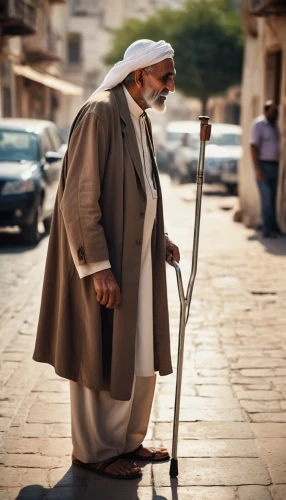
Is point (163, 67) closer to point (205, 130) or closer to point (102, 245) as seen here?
point (205, 130)

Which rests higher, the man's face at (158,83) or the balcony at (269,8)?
the balcony at (269,8)

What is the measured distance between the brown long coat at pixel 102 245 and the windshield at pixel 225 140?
1960cm

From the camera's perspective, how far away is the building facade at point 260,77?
43.0 feet

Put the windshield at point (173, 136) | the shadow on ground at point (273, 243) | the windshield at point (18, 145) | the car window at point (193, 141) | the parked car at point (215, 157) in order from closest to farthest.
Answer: the shadow on ground at point (273, 243), the windshield at point (18, 145), the parked car at point (215, 157), the car window at point (193, 141), the windshield at point (173, 136)

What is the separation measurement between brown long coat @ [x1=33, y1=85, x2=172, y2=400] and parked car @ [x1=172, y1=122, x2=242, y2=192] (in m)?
17.9

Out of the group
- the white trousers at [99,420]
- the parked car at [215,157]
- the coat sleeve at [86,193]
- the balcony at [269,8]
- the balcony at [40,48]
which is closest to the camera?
the coat sleeve at [86,193]

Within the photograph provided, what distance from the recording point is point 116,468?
3.87m

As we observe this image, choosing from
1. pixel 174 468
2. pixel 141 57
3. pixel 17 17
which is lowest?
pixel 174 468

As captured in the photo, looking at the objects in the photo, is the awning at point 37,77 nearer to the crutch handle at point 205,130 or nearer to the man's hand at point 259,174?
the man's hand at point 259,174

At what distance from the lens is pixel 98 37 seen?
63125mm

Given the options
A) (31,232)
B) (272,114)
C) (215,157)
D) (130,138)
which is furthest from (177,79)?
(130,138)

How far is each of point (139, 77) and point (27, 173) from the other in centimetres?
813

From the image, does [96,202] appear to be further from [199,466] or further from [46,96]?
[46,96]

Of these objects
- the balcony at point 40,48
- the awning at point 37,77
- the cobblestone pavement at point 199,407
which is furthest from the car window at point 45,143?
the balcony at point 40,48
